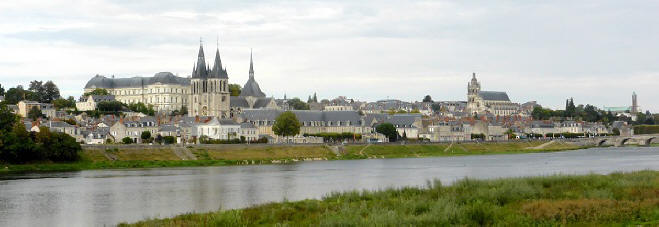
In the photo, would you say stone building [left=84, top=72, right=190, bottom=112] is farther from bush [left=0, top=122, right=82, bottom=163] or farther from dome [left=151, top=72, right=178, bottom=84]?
bush [left=0, top=122, right=82, bottom=163]

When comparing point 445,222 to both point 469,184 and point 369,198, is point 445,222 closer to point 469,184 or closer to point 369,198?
point 369,198

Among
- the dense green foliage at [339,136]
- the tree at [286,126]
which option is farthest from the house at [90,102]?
the tree at [286,126]

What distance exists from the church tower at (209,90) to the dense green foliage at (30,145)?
2820 inches

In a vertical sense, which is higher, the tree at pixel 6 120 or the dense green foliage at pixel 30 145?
the tree at pixel 6 120

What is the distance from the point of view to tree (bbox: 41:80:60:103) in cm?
15812

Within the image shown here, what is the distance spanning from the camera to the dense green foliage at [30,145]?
241 feet

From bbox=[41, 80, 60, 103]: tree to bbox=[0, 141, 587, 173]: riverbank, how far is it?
73943mm

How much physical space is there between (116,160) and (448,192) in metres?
53.6

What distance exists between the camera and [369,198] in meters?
34.9

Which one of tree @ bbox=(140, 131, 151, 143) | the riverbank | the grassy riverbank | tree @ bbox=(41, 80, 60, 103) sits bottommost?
the grassy riverbank

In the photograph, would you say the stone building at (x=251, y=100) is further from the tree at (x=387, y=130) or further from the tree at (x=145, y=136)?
the tree at (x=145, y=136)

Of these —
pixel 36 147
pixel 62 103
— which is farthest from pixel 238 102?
pixel 36 147

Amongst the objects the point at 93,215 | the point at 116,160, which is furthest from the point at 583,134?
the point at 93,215

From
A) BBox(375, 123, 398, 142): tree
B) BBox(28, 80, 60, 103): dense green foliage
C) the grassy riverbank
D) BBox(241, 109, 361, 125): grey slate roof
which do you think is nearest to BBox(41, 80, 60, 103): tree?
BBox(28, 80, 60, 103): dense green foliage
